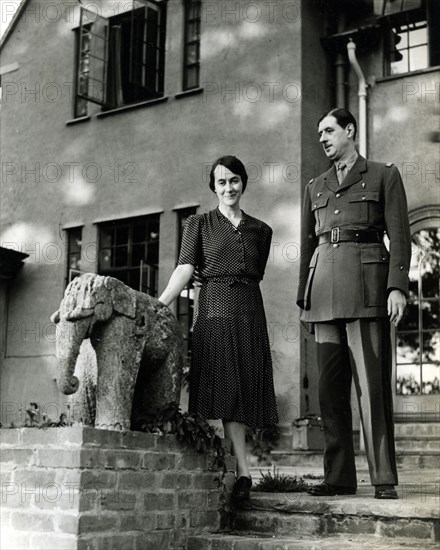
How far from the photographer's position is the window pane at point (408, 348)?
1157cm

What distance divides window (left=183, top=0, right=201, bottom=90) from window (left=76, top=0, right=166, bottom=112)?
37 cm

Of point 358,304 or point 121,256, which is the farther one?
point 121,256

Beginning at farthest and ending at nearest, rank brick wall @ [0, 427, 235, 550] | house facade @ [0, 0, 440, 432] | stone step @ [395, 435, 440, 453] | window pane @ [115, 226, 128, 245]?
1. window pane @ [115, 226, 128, 245]
2. house facade @ [0, 0, 440, 432]
3. stone step @ [395, 435, 440, 453]
4. brick wall @ [0, 427, 235, 550]

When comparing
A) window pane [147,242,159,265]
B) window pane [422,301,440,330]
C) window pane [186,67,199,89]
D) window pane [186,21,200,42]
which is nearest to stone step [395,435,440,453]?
window pane [422,301,440,330]

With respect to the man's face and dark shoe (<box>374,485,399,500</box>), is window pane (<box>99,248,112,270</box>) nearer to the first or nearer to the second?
the man's face

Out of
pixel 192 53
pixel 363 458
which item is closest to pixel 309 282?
pixel 363 458

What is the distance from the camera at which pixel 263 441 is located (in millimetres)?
11141

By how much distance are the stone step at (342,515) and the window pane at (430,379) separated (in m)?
5.67

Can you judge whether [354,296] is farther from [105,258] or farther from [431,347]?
[105,258]

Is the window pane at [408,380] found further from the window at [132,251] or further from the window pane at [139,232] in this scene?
the window pane at [139,232]

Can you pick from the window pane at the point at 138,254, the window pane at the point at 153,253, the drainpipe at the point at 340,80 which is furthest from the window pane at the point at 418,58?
the window pane at the point at 138,254

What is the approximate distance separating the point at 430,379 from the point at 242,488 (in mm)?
6070

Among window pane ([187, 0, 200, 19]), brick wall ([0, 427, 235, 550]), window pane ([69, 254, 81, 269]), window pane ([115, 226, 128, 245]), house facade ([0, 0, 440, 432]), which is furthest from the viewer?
window pane ([69, 254, 81, 269])

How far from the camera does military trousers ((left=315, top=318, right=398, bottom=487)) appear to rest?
534 cm
